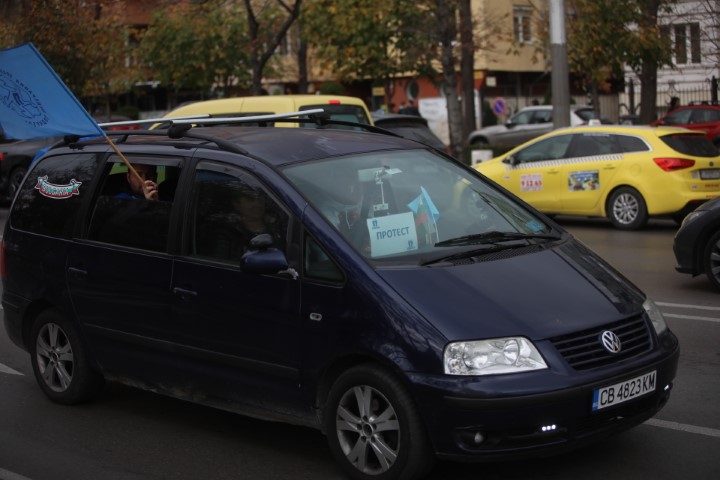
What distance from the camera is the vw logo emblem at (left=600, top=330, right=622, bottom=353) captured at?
5.12 m

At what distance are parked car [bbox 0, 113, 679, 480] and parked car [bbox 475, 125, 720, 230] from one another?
9.50 meters

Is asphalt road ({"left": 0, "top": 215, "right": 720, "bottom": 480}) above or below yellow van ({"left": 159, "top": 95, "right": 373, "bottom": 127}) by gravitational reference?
below

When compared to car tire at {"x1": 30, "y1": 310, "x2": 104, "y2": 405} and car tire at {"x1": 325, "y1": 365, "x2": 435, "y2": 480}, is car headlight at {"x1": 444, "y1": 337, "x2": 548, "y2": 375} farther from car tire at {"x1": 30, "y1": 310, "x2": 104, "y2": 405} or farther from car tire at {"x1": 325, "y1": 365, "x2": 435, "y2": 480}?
car tire at {"x1": 30, "y1": 310, "x2": 104, "y2": 405}

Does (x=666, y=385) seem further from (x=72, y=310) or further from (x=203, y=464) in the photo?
(x=72, y=310)

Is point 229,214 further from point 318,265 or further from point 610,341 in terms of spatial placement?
point 610,341

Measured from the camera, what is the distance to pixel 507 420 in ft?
15.9

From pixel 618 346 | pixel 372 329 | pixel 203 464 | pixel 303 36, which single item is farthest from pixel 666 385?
pixel 303 36

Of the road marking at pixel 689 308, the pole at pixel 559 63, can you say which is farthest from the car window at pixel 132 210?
the pole at pixel 559 63

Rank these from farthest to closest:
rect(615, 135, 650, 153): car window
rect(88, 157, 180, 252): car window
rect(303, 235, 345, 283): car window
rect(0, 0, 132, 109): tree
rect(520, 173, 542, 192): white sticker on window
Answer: rect(0, 0, 132, 109): tree → rect(520, 173, 542, 192): white sticker on window → rect(615, 135, 650, 153): car window → rect(88, 157, 180, 252): car window → rect(303, 235, 345, 283): car window

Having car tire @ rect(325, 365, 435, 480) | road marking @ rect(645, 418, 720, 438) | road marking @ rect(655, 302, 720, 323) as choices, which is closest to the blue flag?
car tire @ rect(325, 365, 435, 480)

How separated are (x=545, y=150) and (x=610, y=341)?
1192cm

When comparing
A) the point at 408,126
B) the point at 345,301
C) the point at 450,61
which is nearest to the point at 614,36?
the point at 450,61

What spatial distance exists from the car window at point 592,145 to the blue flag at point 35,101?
1069 cm

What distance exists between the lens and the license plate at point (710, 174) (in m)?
15.5
